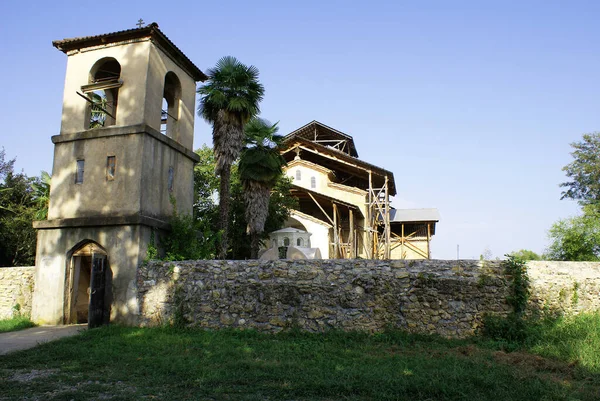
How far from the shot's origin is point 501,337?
40.3ft

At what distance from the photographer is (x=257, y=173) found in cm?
2433

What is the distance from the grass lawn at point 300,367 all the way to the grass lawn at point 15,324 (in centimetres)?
365

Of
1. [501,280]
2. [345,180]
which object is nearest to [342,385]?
[501,280]

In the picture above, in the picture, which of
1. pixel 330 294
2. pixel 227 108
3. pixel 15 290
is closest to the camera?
pixel 330 294

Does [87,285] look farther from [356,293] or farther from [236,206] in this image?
[236,206]

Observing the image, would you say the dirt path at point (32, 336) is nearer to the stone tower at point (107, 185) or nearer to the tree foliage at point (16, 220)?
the stone tower at point (107, 185)

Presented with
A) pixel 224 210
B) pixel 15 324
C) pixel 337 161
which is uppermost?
pixel 337 161

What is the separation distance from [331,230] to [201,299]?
762 inches

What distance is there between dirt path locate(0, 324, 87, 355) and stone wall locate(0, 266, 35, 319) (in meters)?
2.72

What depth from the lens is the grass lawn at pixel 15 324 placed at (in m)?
15.6

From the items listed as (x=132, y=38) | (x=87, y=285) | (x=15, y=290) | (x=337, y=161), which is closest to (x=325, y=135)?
(x=337, y=161)

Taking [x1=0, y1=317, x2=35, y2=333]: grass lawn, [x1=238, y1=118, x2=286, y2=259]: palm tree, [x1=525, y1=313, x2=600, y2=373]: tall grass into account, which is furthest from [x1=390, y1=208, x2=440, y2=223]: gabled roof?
[x1=0, y1=317, x2=35, y2=333]: grass lawn

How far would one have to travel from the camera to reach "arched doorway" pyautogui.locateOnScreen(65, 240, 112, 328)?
1520 cm

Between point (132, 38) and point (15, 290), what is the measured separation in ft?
34.1
